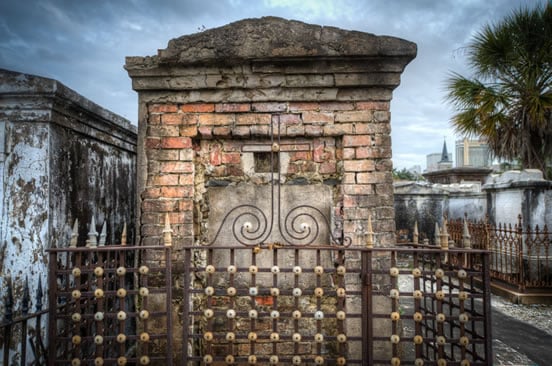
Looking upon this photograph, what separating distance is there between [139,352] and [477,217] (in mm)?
9964

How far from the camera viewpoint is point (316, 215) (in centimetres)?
299

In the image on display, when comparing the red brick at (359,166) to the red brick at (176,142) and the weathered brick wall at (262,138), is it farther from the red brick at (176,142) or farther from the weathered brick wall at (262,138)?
the red brick at (176,142)

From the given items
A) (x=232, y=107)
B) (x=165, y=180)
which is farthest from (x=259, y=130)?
(x=165, y=180)

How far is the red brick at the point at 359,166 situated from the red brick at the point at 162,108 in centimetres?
155

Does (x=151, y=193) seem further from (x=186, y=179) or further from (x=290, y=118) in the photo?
(x=290, y=118)

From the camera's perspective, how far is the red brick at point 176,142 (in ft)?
9.43

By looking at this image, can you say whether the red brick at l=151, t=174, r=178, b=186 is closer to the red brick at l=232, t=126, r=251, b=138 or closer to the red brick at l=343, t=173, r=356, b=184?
the red brick at l=232, t=126, r=251, b=138

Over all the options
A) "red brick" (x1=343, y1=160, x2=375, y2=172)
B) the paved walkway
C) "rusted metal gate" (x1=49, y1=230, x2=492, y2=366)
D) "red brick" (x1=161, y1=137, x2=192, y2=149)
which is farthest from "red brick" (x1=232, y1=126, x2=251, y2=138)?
the paved walkway

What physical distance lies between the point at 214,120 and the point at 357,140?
124 centimetres

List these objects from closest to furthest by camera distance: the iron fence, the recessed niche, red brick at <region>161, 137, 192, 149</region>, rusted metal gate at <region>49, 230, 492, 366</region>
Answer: rusted metal gate at <region>49, 230, 492, 366</region> → red brick at <region>161, 137, 192, 149</region> → the recessed niche → the iron fence

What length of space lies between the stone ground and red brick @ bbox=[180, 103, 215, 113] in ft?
12.1

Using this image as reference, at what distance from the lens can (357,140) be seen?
9.44 ft

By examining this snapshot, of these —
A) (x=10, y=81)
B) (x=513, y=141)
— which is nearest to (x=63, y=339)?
(x=10, y=81)

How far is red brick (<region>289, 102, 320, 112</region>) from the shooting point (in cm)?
290
